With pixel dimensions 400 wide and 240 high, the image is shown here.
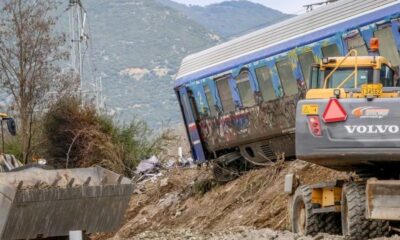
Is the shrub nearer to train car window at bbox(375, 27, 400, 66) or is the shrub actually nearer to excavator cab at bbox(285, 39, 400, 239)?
train car window at bbox(375, 27, 400, 66)

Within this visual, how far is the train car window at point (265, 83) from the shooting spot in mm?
23833

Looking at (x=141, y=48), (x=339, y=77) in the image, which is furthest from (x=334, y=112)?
(x=141, y=48)

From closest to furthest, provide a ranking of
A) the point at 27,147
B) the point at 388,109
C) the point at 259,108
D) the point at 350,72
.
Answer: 1. the point at 388,109
2. the point at 350,72
3. the point at 259,108
4. the point at 27,147

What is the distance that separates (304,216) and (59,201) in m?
3.72

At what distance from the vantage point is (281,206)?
811 inches

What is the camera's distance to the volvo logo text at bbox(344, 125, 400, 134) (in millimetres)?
13602

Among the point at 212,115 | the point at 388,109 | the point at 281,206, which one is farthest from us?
the point at 212,115

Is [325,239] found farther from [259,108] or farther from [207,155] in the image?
[207,155]

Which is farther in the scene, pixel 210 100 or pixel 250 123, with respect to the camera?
pixel 210 100

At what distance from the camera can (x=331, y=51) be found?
21.7 metres

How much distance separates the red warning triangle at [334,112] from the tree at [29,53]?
2735 cm

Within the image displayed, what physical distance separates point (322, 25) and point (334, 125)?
27.3 ft

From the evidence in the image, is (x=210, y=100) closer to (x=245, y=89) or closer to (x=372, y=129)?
(x=245, y=89)

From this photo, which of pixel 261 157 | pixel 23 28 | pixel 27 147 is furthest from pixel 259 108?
pixel 23 28
